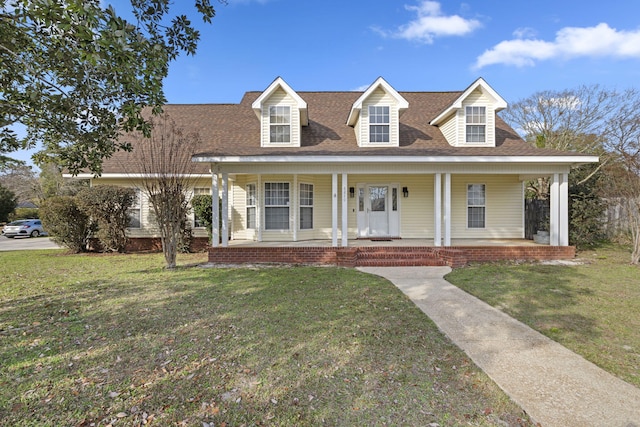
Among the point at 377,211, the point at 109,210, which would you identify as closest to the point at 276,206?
the point at 377,211

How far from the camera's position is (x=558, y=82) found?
2147cm

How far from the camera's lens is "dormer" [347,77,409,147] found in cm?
1188

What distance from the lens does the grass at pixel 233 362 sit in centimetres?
268

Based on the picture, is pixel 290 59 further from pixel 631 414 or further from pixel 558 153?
pixel 631 414

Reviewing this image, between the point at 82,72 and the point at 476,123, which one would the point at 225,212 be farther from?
the point at 476,123

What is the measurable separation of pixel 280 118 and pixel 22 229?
22.8 m

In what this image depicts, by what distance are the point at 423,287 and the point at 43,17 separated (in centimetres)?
739

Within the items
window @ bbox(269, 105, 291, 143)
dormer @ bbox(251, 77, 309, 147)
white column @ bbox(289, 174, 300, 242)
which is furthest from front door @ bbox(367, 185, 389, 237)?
window @ bbox(269, 105, 291, 143)

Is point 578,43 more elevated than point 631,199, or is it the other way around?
point 578,43

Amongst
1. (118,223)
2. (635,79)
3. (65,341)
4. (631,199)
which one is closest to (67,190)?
(118,223)

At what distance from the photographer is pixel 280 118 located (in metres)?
11.9

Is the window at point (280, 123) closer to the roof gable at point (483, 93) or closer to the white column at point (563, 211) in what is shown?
the roof gable at point (483, 93)

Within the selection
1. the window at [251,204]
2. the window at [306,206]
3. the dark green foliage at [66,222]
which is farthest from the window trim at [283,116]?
the dark green foliage at [66,222]

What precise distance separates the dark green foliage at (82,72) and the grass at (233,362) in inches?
119
